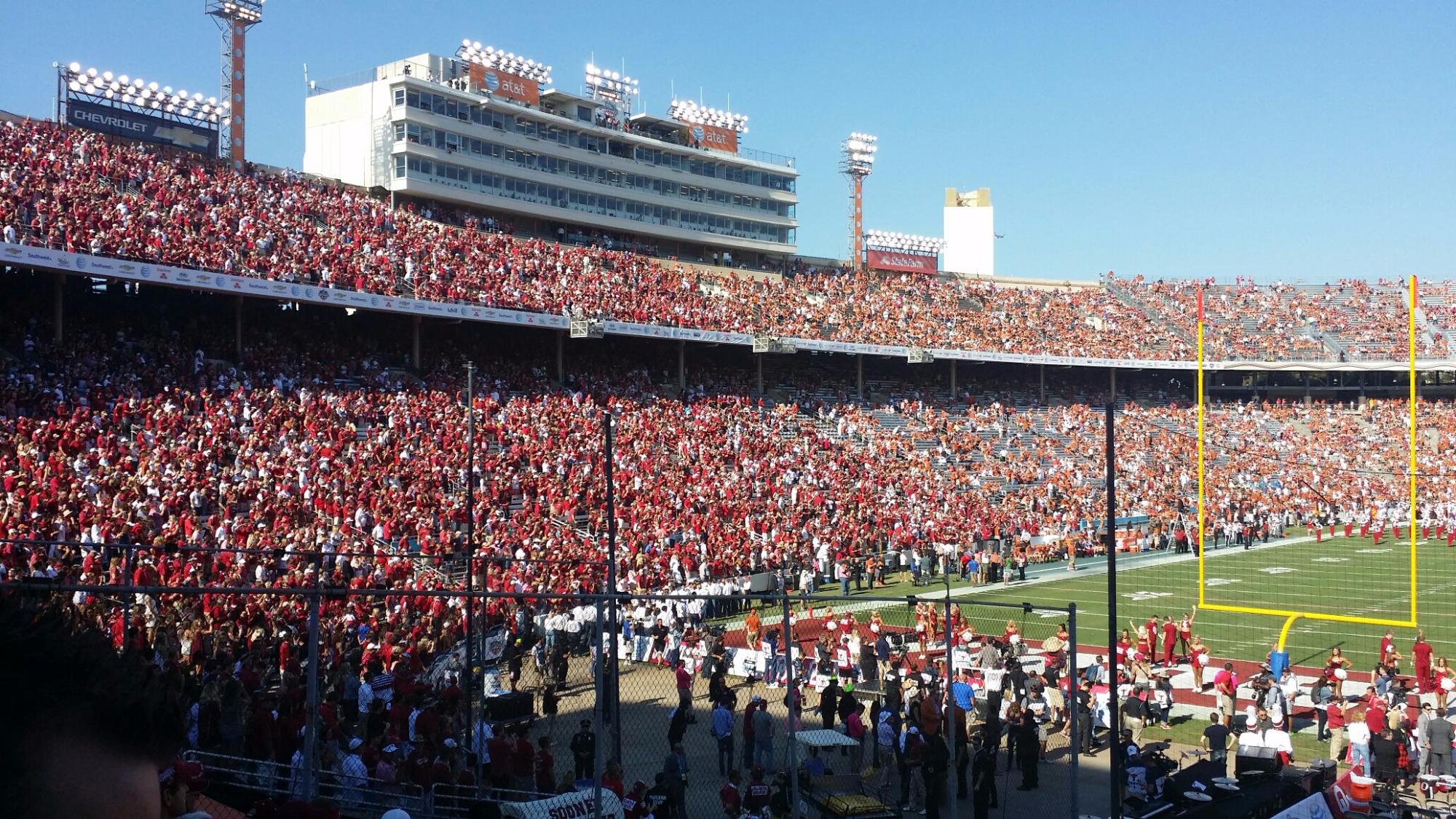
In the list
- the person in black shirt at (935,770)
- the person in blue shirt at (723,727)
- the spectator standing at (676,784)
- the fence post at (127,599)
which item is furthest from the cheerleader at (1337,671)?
the fence post at (127,599)

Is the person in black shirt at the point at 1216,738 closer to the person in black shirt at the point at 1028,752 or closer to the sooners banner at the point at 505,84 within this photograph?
the person in black shirt at the point at 1028,752

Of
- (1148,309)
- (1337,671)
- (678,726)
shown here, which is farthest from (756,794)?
(1148,309)

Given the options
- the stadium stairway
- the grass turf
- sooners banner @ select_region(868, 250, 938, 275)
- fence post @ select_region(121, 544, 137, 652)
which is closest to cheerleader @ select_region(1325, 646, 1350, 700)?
the grass turf

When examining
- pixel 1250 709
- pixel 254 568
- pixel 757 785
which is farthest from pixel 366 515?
pixel 1250 709

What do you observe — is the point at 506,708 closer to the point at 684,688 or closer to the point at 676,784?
the point at 684,688

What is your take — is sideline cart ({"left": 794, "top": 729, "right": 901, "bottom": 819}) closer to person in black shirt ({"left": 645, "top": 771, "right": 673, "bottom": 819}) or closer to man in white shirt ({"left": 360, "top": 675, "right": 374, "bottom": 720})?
person in black shirt ({"left": 645, "top": 771, "right": 673, "bottom": 819})

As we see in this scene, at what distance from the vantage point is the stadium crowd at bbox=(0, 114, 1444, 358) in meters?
28.5

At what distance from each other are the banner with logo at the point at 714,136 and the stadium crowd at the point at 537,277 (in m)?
8.14

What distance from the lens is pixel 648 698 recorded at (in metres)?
16.6

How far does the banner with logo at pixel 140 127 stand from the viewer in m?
34.0

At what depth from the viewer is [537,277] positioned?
3969 centimetres

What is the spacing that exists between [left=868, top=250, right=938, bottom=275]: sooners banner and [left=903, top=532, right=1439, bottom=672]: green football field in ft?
86.0

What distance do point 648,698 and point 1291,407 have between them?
5116 cm

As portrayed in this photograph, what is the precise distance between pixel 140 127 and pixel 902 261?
38.1 m
